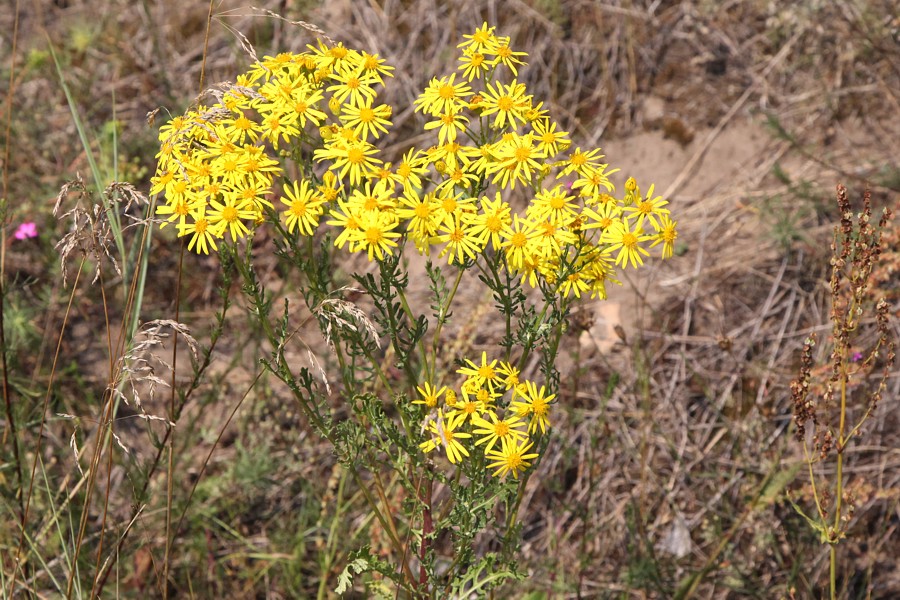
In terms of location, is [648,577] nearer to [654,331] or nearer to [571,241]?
[654,331]

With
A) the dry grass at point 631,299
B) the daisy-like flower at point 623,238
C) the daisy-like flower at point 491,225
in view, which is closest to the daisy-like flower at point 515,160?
the daisy-like flower at point 491,225

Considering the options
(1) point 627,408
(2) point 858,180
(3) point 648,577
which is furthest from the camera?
(2) point 858,180

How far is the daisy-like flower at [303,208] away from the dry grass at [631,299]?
91cm

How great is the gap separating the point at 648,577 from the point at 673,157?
2413 mm

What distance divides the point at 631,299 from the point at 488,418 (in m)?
2.27

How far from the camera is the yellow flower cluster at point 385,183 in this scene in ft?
6.82

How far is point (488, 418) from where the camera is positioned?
2.21 metres

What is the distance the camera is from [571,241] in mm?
2094

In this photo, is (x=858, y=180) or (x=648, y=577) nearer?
(x=648, y=577)

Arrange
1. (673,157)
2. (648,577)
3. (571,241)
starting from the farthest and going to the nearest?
(673,157) < (648,577) < (571,241)

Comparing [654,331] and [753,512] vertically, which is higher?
[654,331]

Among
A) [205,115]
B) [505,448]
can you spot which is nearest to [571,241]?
[505,448]

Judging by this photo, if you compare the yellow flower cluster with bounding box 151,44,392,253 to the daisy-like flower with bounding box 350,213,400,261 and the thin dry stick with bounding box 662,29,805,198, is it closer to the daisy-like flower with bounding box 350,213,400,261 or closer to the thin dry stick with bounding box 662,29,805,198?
the daisy-like flower with bounding box 350,213,400,261

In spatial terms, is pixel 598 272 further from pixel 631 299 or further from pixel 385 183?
pixel 631 299
